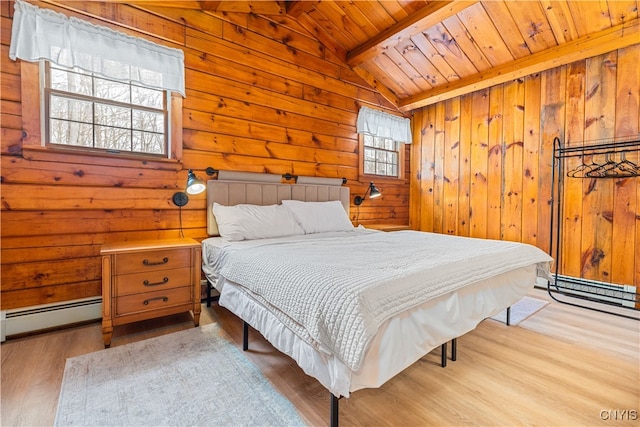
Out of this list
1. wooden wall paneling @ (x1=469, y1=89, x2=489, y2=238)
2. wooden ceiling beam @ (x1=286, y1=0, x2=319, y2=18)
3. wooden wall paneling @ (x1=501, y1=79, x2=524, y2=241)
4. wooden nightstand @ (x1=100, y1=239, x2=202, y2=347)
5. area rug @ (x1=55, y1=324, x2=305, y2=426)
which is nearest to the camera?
area rug @ (x1=55, y1=324, x2=305, y2=426)

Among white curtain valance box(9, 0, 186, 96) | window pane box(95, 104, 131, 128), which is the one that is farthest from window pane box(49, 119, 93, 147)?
white curtain valance box(9, 0, 186, 96)

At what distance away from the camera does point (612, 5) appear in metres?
2.57

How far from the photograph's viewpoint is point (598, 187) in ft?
9.98

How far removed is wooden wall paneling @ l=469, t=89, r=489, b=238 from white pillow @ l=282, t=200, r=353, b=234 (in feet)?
6.55

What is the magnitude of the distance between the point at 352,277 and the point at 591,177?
10.9 ft

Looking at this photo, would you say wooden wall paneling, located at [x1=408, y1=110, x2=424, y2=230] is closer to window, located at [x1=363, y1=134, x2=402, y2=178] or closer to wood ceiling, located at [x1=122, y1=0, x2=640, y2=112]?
window, located at [x1=363, y1=134, x2=402, y2=178]

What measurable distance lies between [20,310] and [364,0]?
399 centimetres

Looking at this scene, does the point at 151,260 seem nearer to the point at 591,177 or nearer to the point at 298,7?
the point at 298,7

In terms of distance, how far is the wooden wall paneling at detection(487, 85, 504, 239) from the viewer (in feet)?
12.4

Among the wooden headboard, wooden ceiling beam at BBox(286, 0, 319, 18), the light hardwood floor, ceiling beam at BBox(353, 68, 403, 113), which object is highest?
wooden ceiling beam at BBox(286, 0, 319, 18)

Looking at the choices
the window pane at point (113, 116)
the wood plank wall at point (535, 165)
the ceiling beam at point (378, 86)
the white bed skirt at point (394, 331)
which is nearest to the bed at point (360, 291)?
the white bed skirt at point (394, 331)

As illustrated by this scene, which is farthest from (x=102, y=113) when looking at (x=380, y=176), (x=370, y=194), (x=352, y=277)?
(x=380, y=176)

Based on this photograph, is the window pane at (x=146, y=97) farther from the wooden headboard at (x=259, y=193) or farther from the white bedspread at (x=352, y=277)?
the white bedspread at (x=352, y=277)

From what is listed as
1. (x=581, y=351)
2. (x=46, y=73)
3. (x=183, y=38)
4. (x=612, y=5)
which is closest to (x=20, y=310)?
(x=46, y=73)
